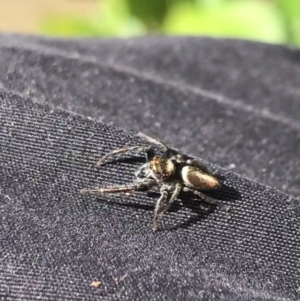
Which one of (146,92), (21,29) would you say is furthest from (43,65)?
(21,29)

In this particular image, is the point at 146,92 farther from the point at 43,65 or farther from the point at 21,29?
the point at 21,29

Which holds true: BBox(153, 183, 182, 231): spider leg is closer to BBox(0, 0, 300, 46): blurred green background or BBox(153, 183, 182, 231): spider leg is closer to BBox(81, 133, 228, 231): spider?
BBox(81, 133, 228, 231): spider

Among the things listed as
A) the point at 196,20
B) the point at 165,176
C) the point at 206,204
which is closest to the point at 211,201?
the point at 206,204

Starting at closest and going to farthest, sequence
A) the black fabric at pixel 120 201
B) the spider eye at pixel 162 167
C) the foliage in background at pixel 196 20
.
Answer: the black fabric at pixel 120 201 → the spider eye at pixel 162 167 → the foliage in background at pixel 196 20

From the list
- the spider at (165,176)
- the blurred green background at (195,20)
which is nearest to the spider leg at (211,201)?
the spider at (165,176)

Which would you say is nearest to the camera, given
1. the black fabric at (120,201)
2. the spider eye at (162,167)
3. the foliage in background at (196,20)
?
the black fabric at (120,201)

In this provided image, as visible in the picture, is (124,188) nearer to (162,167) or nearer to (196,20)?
(162,167)

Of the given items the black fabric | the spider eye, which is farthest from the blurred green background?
the spider eye

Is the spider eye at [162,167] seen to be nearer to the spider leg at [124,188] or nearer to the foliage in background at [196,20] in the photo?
the spider leg at [124,188]

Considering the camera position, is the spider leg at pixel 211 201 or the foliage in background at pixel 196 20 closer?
the spider leg at pixel 211 201
